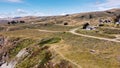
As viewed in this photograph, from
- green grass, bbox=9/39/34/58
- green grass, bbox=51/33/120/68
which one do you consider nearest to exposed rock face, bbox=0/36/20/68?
green grass, bbox=9/39/34/58

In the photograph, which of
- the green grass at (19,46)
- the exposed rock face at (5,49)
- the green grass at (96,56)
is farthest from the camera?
the exposed rock face at (5,49)

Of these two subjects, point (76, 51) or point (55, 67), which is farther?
point (76, 51)

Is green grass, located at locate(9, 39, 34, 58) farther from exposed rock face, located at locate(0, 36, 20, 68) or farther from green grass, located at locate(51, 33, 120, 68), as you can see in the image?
green grass, located at locate(51, 33, 120, 68)

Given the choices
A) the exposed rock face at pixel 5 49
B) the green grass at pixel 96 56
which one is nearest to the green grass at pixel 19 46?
the exposed rock face at pixel 5 49

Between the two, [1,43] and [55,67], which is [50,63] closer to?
[55,67]

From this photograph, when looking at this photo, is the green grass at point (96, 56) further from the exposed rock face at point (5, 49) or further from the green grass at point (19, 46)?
the exposed rock face at point (5, 49)

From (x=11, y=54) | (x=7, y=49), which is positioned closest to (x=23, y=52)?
(x=11, y=54)

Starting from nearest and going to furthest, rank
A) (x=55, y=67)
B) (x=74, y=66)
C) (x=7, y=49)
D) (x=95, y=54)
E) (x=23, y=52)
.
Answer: (x=74, y=66) → (x=55, y=67) → (x=95, y=54) → (x=23, y=52) → (x=7, y=49)

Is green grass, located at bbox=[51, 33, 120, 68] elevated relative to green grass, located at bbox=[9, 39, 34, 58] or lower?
elevated

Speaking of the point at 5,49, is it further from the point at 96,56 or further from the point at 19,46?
the point at 96,56

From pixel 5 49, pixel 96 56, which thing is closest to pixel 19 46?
pixel 5 49

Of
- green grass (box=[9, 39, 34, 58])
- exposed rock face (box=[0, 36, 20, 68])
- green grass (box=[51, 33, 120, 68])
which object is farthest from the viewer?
exposed rock face (box=[0, 36, 20, 68])
